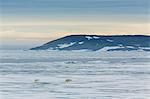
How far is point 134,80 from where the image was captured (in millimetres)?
18531

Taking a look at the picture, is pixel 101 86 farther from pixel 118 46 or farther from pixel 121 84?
pixel 118 46

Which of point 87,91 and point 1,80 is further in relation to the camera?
point 1,80

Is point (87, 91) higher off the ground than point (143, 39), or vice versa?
point (87, 91)

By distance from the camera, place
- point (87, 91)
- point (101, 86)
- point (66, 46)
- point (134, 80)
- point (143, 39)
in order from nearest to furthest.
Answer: point (87, 91) → point (101, 86) → point (134, 80) → point (143, 39) → point (66, 46)

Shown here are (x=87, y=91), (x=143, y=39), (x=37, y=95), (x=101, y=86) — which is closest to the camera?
(x=37, y=95)

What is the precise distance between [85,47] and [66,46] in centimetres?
522

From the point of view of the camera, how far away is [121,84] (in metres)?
17.2

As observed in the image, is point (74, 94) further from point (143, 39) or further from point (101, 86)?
point (143, 39)

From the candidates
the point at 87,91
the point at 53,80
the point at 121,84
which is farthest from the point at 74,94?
the point at 53,80

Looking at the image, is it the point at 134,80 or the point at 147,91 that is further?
the point at 134,80

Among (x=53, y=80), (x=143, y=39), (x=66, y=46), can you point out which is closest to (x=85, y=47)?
(x=66, y=46)

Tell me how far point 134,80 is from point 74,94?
4.60m

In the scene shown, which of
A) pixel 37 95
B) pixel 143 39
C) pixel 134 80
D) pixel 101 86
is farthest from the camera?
pixel 143 39

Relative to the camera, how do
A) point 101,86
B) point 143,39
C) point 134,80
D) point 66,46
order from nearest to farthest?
point 101,86 → point 134,80 → point 143,39 → point 66,46
